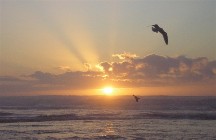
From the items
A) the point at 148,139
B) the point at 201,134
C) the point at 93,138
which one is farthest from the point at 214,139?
the point at 93,138

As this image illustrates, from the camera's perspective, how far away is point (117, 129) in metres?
32.3

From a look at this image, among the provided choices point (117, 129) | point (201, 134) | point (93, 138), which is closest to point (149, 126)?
point (117, 129)

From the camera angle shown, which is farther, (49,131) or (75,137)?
(49,131)

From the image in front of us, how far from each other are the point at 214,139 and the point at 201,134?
2334 mm

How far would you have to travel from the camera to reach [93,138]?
88.8 feet

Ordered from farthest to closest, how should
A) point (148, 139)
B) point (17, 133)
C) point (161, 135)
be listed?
point (17, 133), point (161, 135), point (148, 139)

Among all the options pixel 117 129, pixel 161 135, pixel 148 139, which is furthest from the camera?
pixel 117 129

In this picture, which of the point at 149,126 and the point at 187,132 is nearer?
the point at 187,132

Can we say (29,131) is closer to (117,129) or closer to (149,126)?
(117,129)

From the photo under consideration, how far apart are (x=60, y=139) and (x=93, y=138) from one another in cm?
218

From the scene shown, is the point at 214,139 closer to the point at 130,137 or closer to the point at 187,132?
the point at 187,132

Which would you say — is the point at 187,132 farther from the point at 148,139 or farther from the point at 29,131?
the point at 29,131

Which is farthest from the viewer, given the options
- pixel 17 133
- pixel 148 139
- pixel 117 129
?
pixel 117 129

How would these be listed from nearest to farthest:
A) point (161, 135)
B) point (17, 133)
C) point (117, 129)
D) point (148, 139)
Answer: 1. point (148, 139)
2. point (161, 135)
3. point (17, 133)
4. point (117, 129)
